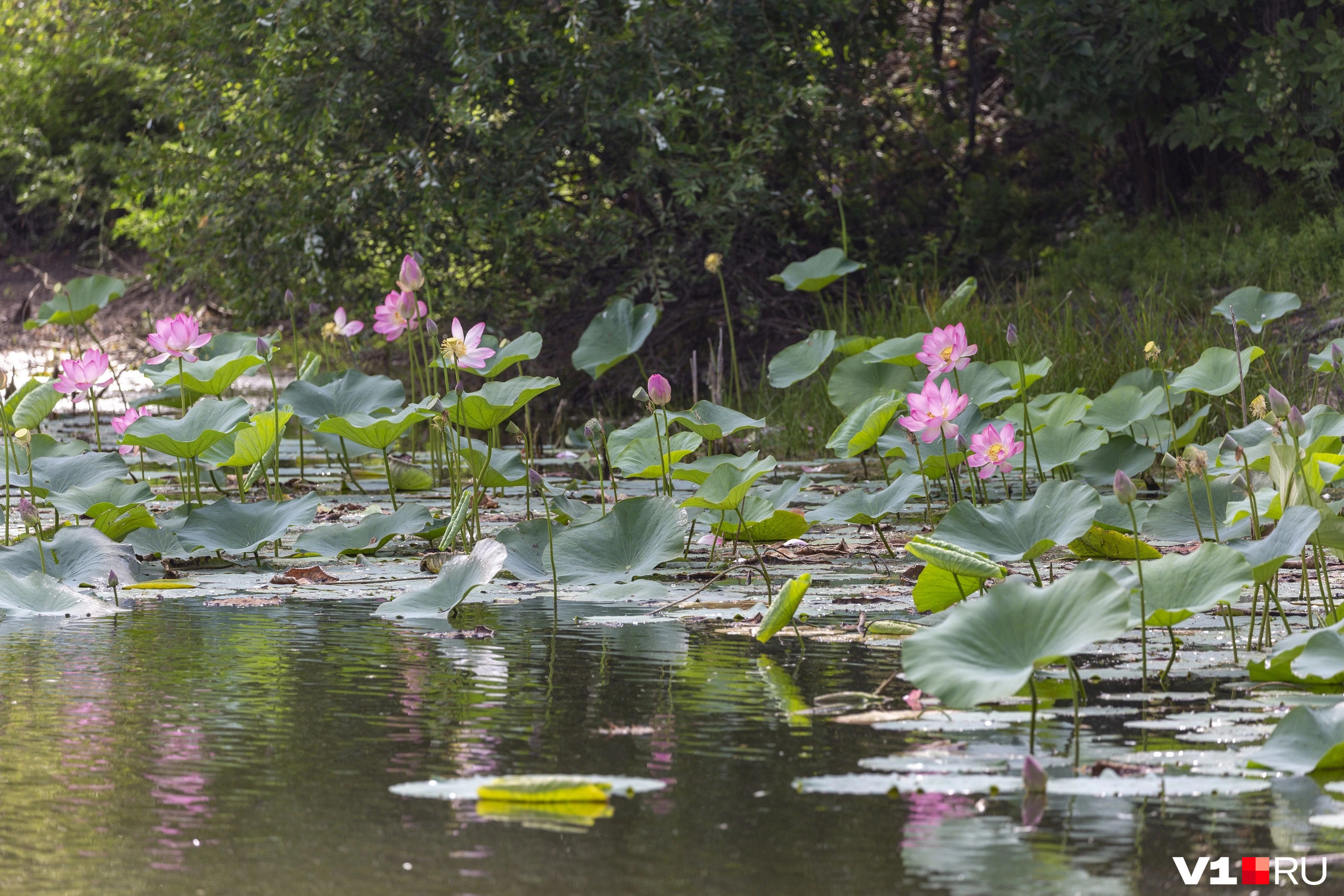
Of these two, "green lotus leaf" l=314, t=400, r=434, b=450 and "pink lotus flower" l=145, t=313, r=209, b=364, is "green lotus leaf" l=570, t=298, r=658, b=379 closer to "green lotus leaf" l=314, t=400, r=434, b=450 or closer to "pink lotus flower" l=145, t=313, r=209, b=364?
"green lotus leaf" l=314, t=400, r=434, b=450

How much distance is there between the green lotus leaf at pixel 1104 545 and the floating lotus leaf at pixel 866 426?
0.50 meters

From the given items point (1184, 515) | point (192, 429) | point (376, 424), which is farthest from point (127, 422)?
point (1184, 515)

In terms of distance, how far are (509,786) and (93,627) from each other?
3.63 ft

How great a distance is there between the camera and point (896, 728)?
1.43 m

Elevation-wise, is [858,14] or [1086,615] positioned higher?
[858,14]

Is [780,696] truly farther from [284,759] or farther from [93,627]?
[93,627]

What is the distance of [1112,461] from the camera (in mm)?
3145

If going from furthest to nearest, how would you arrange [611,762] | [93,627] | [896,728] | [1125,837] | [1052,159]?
1. [1052,159]
2. [93,627]
3. [896,728]
4. [611,762]
5. [1125,837]

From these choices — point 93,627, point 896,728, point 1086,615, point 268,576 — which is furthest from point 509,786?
point 268,576

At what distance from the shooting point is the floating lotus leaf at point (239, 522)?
8.29 ft

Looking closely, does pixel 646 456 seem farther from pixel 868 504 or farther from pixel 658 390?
pixel 868 504

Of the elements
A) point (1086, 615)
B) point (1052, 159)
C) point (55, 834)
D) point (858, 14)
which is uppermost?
point (858, 14)

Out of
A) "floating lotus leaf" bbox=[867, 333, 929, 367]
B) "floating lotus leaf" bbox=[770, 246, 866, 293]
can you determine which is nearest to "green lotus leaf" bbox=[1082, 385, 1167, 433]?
"floating lotus leaf" bbox=[867, 333, 929, 367]

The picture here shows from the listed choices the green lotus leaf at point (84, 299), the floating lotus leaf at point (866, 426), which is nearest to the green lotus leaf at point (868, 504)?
the floating lotus leaf at point (866, 426)
